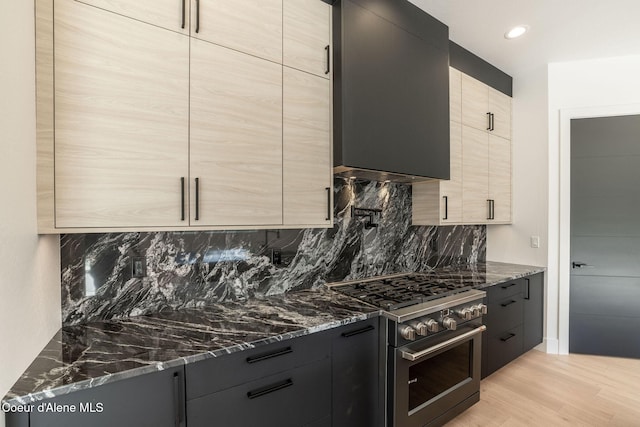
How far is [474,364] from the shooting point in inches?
83.7

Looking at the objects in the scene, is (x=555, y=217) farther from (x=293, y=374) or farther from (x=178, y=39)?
(x=178, y=39)

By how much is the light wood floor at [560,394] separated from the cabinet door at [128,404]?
6.12 ft

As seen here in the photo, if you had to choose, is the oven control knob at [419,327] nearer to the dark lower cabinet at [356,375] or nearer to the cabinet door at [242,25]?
the dark lower cabinet at [356,375]

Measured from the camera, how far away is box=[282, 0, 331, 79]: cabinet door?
173 cm

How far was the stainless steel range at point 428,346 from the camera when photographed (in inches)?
66.2

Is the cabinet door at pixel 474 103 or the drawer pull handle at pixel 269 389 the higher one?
the cabinet door at pixel 474 103

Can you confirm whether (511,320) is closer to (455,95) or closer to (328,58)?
(455,95)

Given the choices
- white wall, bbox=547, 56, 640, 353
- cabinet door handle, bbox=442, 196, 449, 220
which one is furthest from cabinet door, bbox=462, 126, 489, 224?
white wall, bbox=547, 56, 640, 353

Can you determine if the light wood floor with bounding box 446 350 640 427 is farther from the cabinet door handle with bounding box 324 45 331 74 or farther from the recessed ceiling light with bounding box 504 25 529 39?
the recessed ceiling light with bounding box 504 25 529 39

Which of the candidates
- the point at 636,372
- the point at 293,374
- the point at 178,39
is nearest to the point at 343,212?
the point at 293,374

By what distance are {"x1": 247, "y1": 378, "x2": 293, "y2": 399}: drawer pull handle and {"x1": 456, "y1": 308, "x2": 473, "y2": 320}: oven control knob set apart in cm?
120

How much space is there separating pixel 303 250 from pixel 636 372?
3.16 m

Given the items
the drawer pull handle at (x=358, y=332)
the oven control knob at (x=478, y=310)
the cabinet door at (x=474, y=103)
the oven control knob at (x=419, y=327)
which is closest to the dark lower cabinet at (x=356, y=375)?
the drawer pull handle at (x=358, y=332)

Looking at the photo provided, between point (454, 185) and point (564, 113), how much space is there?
155 centimetres
